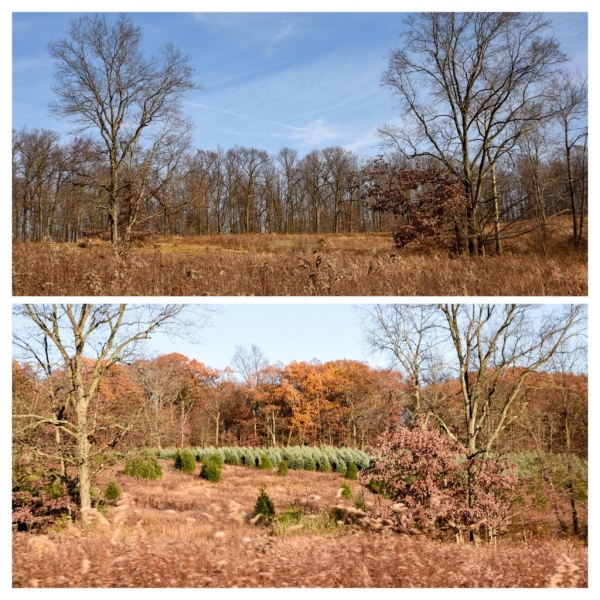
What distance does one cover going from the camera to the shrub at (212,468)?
7.93 meters

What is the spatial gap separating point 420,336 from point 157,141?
33.1ft

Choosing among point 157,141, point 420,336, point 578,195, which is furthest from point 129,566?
point 578,195

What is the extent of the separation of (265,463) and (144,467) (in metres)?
1.91

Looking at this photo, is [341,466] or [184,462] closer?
[341,466]

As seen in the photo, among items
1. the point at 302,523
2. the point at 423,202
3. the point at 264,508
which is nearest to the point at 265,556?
the point at 302,523

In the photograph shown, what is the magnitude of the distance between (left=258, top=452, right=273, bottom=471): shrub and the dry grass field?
49.4 inches

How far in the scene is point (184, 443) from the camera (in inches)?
321

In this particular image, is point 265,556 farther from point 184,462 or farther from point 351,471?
point 184,462

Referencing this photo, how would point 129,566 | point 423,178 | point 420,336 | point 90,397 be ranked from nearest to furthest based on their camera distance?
point 129,566
point 90,397
point 420,336
point 423,178

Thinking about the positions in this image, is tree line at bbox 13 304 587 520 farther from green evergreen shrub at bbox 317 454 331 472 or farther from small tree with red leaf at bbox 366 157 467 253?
small tree with red leaf at bbox 366 157 467 253

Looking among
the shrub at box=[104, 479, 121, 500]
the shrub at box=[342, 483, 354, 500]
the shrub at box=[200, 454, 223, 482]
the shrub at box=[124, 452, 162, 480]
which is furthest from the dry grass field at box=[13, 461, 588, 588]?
the shrub at box=[200, 454, 223, 482]

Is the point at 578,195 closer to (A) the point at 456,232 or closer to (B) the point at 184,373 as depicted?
(A) the point at 456,232

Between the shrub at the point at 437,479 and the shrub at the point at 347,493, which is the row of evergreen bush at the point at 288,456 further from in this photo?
the shrub at the point at 437,479

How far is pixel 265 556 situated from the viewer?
208 inches
